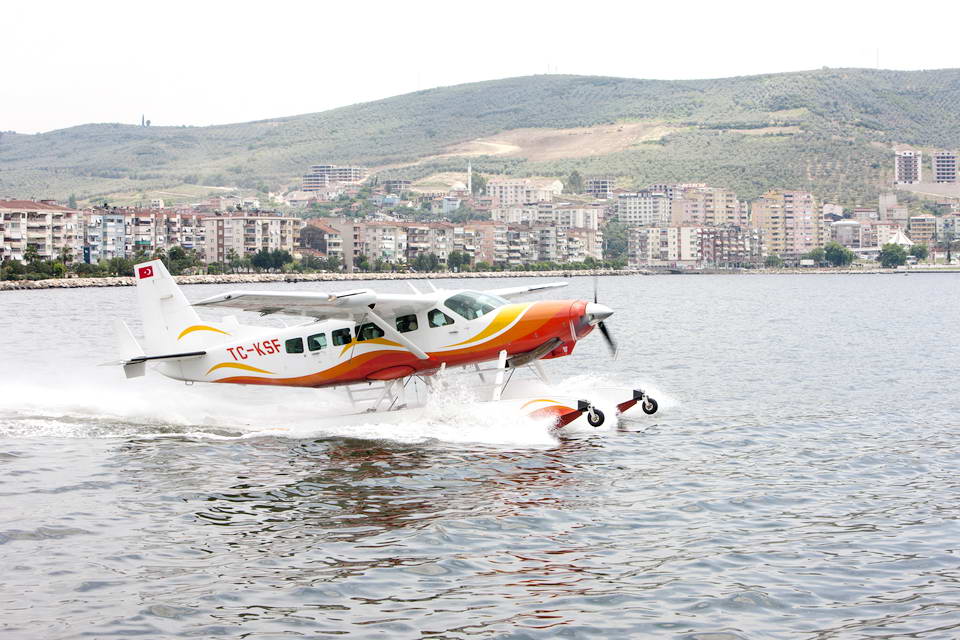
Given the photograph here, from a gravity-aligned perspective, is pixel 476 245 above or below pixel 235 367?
above

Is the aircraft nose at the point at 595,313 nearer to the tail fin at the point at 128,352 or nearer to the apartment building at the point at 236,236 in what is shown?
the tail fin at the point at 128,352

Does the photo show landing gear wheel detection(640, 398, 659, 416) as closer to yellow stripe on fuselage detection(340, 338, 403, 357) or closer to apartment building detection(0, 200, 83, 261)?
yellow stripe on fuselage detection(340, 338, 403, 357)

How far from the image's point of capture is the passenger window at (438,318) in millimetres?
19875

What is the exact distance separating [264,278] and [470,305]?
116408 millimetres

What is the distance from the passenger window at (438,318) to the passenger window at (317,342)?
2043mm

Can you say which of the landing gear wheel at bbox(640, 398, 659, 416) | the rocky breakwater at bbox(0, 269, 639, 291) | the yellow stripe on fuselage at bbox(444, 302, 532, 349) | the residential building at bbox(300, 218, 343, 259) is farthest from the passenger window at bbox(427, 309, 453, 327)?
the residential building at bbox(300, 218, 343, 259)

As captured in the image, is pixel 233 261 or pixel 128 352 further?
pixel 233 261

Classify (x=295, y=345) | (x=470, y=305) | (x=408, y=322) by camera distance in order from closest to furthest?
(x=470, y=305) → (x=408, y=322) → (x=295, y=345)

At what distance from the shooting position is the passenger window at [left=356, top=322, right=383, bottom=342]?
20125mm

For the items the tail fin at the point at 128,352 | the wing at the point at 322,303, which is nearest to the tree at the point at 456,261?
the tail fin at the point at 128,352

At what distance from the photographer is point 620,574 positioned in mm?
11078

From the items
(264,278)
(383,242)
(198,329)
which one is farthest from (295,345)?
(383,242)

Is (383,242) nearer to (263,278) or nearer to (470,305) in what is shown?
(263,278)

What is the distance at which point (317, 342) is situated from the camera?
2045cm
